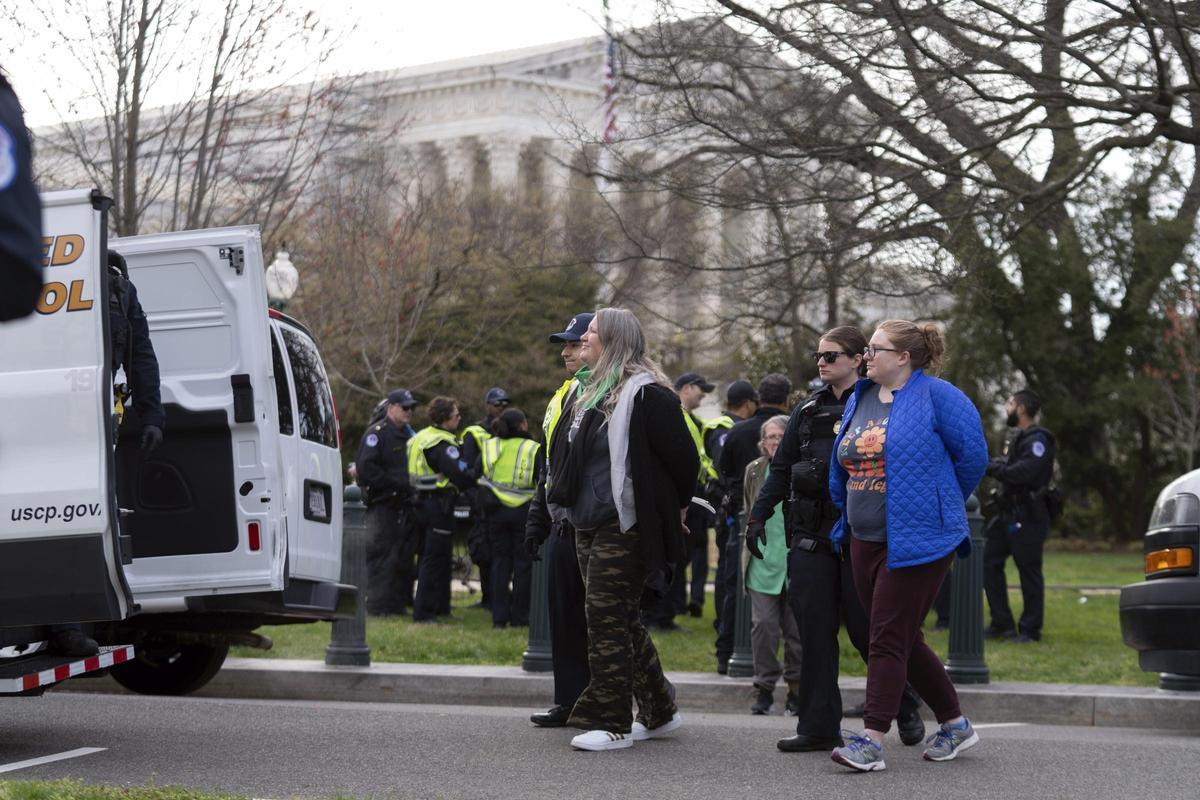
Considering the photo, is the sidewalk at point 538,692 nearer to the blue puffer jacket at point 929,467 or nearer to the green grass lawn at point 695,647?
the green grass lawn at point 695,647

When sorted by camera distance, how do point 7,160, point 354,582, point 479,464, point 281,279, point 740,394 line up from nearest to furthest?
point 7,160
point 354,582
point 740,394
point 479,464
point 281,279

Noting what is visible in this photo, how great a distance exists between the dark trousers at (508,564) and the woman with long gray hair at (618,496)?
19.5 ft

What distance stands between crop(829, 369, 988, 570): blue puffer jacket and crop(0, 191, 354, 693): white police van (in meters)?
3.02

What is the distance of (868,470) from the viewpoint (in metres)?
6.57

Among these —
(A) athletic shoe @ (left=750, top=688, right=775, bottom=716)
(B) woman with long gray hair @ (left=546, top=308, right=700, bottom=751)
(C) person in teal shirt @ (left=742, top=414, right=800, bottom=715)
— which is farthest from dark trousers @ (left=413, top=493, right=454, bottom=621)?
(B) woman with long gray hair @ (left=546, top=308, right=700, bottom=751)

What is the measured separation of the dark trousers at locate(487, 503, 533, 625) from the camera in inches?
511

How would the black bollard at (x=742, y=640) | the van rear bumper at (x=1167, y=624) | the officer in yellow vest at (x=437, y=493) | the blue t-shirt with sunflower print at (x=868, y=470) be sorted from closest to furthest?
the blue t-shirt with sunflower print at (x=868, y=470) → the van rear bumper at (x=1167, y=624) → the black bollard at (x=742, y=640) → the officer in yellow vest at (x=437, y=493)

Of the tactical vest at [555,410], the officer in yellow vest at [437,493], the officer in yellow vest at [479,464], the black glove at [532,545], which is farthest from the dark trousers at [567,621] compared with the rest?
the officer in yellow vest at [437,493]

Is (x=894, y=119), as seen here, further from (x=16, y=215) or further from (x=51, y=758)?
(x=16, y=215)

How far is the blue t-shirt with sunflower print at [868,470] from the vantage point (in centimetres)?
651

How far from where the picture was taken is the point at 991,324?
29.2 metres

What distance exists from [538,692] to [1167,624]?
3.59 metres

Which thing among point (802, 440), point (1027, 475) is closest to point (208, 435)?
point (802, 440)

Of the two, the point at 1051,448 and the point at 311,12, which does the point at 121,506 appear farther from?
the point at 311,12
